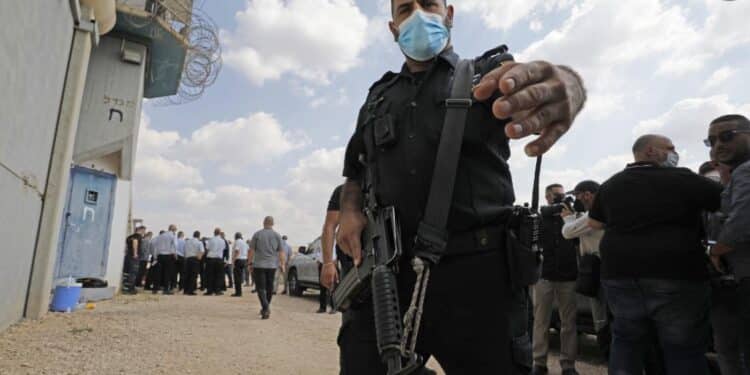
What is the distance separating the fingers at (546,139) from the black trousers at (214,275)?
41.0 ft

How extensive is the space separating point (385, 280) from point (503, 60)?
2.48ft

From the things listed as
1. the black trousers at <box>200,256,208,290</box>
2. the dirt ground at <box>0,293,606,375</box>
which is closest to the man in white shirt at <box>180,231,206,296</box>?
the black trousers at <box>200,256,208,290</box>

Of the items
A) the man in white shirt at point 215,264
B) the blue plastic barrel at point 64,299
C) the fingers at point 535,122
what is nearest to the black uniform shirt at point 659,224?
the fingers at point 535,122

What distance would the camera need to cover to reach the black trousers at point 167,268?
41.5 ft

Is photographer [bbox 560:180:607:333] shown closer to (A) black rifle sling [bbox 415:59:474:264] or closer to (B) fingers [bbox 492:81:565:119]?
(A) black rifle sling [bbox 415:59:474:264]

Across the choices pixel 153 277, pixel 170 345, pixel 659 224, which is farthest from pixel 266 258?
pixel 153 277

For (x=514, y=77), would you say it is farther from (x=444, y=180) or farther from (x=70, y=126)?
(x=70, y=126)

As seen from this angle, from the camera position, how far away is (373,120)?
158 cm

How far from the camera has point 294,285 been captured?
13.0 metres

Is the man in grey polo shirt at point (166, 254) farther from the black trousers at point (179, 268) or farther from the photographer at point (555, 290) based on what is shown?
the photographer at point (555, 290)

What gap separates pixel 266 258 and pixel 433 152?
23.8ft

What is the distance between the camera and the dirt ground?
4102 mm

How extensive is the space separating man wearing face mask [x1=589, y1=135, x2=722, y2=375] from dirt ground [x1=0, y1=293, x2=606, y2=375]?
6.83 feet

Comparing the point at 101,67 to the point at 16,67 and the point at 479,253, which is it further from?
the point at 479,253
